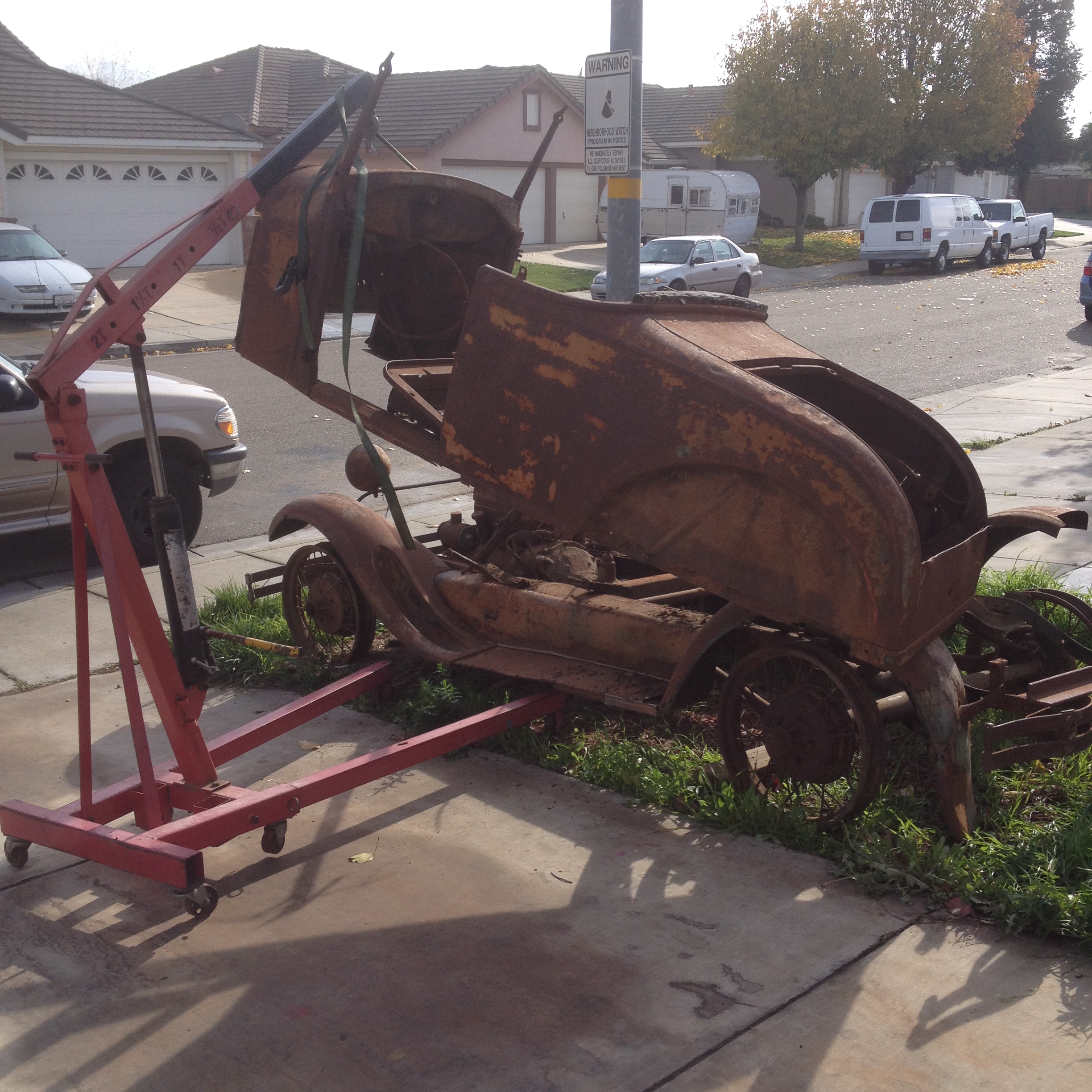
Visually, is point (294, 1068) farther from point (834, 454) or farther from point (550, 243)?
point (550, 243)

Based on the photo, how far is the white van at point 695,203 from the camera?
37094mm

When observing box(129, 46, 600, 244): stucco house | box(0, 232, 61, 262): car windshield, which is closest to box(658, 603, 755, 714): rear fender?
box(0, 232, 61, 262): car windshield

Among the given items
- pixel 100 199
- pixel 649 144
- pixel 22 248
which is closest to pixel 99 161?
pixel 100 199

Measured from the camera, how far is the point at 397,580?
5.83 metres

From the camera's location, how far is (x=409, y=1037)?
3443 millimetres

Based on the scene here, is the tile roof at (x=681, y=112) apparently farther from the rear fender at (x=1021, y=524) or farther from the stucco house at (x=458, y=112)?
the rear fender at (x=1021, y=524)

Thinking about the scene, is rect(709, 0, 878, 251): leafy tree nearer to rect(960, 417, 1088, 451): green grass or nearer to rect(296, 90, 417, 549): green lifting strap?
rect(960, 417, 1088, 451): green grass

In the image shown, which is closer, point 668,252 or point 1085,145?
point 668,252

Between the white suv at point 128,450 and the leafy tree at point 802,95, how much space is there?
3302 cm

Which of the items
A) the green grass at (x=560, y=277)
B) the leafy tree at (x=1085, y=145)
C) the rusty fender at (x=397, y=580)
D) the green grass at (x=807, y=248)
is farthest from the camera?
the leafy tree at (x=1085, y=145)

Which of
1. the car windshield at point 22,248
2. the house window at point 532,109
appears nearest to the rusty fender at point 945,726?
the car windshield at point 22,248

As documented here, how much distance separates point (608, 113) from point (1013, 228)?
33.4 meters

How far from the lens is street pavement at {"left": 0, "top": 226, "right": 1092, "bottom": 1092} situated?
3316 mm

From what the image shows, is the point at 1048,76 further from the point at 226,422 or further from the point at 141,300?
the point at 141,300
